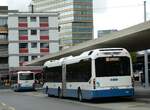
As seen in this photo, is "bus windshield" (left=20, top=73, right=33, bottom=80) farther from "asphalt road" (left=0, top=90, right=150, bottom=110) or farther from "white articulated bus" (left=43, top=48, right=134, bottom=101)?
"white articulated bus" (left=43, top=48, right=134, bottom=101)

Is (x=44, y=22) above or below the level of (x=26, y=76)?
above

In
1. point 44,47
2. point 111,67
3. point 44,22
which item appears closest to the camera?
point 111,67

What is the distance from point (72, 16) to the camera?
381ft

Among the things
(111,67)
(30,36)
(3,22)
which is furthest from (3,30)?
(111,67)

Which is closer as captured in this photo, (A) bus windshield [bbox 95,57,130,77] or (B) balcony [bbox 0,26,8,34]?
(A) bus windshield [bbox 95,57,130,77]

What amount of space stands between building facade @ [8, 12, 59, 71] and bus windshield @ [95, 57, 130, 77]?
7581 cm

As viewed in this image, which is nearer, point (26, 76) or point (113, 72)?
point (113, 72)

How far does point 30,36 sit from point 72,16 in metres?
17.6

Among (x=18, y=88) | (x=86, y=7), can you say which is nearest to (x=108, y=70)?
(x=18, y=88)

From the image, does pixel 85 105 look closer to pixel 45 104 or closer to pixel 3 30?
pixel 45 104

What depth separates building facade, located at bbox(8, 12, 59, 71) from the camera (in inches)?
3976

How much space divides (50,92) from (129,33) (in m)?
11.0

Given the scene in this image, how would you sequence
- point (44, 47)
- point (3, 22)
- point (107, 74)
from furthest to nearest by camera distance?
point (3, 22)
point (44, 47)
point (107, 74)

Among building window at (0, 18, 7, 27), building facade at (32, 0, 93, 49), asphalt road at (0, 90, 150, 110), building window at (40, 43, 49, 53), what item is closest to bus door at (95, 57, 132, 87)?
asphalt road at (0, 90, 150, 110)
